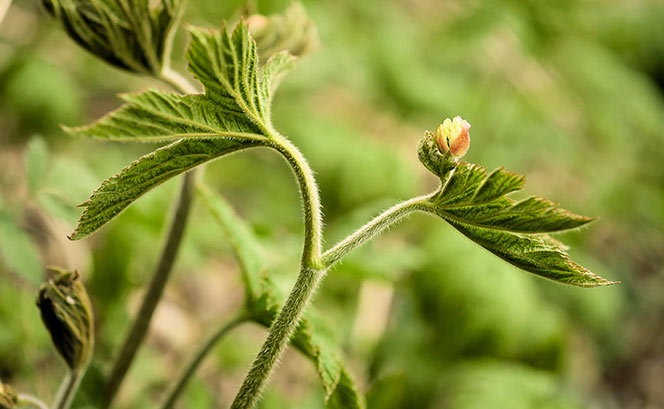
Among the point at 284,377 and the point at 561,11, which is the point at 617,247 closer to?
the point at 561,11

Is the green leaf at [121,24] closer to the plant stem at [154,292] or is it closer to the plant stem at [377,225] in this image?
the plant stem at [154,292]

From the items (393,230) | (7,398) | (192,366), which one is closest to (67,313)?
(7,398)

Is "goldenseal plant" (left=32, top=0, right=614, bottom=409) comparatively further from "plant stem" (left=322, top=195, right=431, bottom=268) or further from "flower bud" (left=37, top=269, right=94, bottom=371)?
"flower bud" (left=37, top=269, right=94, bottom=371)

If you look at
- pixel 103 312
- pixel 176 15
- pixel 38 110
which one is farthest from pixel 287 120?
pixel 176 15

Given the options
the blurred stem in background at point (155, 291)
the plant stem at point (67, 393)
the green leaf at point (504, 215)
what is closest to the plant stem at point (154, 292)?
A: the blurred stem in background at point (155, 291)

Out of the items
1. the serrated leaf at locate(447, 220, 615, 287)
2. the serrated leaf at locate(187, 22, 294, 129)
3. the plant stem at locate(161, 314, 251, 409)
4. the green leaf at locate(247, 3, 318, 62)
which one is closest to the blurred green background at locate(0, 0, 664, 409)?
the plant stem at locate(161, 314, 251, 409)
